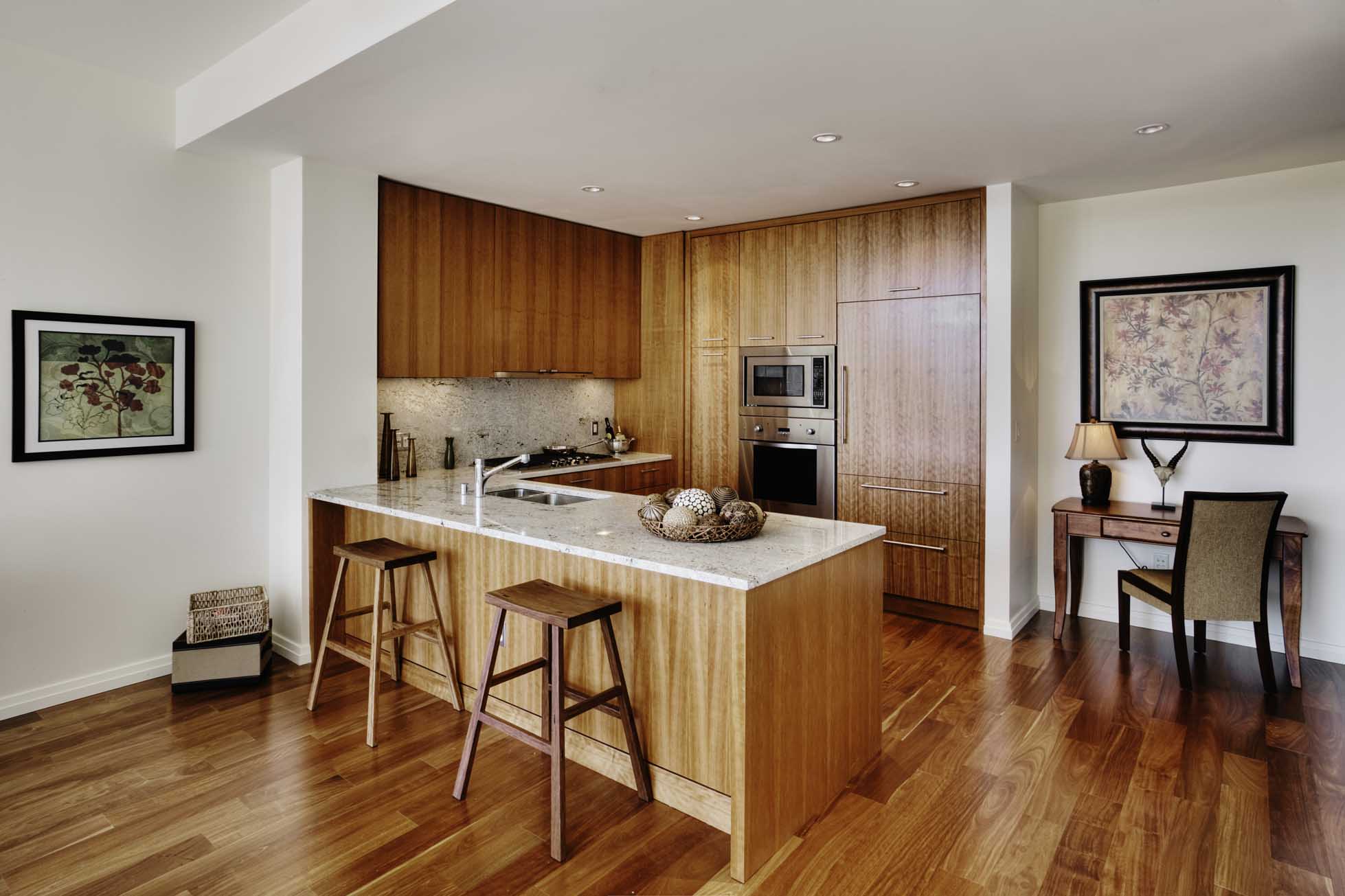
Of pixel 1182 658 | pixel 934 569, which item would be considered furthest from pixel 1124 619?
pixel 934 569

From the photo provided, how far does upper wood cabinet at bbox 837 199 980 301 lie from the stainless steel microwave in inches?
16.3

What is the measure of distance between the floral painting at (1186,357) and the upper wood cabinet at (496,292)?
10.1 feet

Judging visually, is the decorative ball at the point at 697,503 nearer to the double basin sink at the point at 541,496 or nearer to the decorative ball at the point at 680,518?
the decorative ball at the point at 680,518

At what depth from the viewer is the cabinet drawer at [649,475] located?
16.9 ft

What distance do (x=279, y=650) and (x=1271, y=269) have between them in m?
5.41

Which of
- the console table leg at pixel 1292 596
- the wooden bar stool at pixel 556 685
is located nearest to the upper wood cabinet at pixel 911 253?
the console table leg at pixel 1292 596

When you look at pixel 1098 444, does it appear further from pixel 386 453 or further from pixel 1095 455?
pixel 386 453

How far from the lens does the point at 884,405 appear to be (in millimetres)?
4605

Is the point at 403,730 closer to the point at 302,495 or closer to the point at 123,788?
the point at 123,788

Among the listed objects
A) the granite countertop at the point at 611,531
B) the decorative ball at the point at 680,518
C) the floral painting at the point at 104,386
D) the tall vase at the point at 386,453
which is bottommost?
the granite countertop at the point at 611,531

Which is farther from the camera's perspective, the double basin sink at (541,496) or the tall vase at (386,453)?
the tall vase at (386,453)

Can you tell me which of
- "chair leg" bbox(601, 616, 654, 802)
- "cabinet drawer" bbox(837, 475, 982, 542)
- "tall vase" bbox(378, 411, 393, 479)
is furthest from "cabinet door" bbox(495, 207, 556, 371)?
"chair leg" bbox(601, 616, 654, 802)

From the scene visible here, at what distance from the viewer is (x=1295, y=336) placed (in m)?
3.92

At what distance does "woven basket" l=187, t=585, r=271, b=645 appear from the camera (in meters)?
3.44
